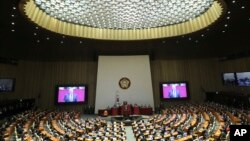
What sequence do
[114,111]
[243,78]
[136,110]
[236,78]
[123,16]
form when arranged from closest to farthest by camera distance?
[123,16]
[114,111]
[136,110]
[243,78]
[236,78]

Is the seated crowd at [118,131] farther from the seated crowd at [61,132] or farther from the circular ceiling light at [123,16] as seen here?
the circular ceiling light at [123,16]

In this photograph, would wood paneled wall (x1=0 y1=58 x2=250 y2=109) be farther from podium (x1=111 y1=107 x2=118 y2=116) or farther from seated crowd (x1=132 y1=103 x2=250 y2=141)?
seated crowd (x1=132 y1=103 x2=250 y2=141)

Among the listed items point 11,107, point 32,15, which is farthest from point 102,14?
point 11,107

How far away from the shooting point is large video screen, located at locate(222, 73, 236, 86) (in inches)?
890

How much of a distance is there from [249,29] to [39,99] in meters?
22.2

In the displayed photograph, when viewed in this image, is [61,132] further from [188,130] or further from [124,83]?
[124,83]

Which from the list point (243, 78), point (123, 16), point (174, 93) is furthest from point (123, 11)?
point (243, 78)

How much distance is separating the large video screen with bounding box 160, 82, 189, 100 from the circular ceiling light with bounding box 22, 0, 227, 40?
8.54 metres

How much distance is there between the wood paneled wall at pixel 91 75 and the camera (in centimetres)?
2241

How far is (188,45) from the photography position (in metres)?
18.7

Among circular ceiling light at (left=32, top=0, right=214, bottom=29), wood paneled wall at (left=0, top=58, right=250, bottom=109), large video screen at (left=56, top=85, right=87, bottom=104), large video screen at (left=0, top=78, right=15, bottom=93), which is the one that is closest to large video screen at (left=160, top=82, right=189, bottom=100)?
wood paneled wall at (left=0, top=58, right=250, bottom=109)

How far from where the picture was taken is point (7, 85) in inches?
818

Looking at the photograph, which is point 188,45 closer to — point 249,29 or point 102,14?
point 249,29

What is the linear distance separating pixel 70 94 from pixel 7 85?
21.7 ft
